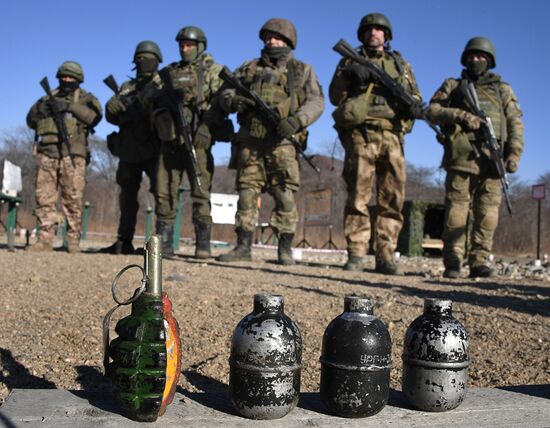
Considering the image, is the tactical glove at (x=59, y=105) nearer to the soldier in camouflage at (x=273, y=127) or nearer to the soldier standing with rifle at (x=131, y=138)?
the soldier standing with rifle at (x=131, y=138)

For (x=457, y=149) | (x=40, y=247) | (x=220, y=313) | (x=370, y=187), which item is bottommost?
(x=220, y=313)

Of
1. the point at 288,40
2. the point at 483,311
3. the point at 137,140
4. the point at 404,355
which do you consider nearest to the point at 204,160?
the point at 137,140

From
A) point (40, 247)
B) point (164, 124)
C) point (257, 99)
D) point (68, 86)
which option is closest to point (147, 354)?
point (257, 99)

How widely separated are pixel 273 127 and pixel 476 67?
2.38m

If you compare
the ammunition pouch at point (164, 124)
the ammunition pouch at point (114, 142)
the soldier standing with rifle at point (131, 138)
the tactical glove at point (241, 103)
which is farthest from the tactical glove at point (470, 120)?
the ammunition pouch at point (114, 142)

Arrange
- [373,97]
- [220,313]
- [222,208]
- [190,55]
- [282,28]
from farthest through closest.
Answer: [222,208] < [190,55] < [282,28] < [373,97] < [220,313]

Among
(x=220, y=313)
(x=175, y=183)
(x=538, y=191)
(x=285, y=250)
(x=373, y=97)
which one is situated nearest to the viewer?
(x=220, y=313)

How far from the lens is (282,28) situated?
6691 millimetres

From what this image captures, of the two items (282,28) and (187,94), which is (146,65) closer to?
(187,94)

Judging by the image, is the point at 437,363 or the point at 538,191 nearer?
the point at 437,363

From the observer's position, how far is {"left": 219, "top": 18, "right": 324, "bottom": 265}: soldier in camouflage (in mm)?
6750

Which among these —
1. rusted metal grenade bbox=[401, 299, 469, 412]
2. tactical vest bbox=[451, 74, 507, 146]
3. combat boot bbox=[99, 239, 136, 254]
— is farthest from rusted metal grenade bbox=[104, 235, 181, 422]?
combat boot bbox=[99, 239, 136, 254]

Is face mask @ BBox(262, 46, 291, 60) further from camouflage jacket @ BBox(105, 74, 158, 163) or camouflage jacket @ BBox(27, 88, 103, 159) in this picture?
camouflage jacket @ BBox(27, 88, 103, 159)

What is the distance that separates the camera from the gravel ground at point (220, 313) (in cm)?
243
